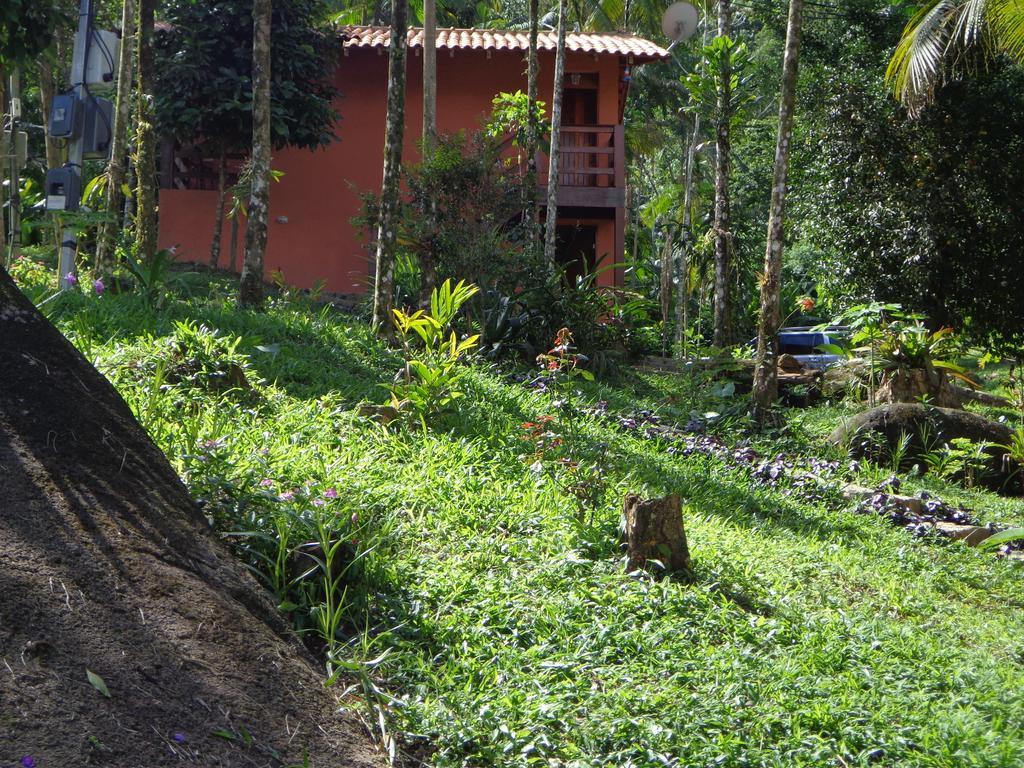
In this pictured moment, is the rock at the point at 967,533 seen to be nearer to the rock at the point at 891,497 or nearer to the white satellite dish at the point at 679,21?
the rock at the point at 891,497

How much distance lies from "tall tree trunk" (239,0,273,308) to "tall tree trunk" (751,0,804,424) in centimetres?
461

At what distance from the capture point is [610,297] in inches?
548

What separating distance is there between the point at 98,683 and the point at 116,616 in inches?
11.3

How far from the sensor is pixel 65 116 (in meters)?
8.19

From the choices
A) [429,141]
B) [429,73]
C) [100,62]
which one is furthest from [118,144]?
[429,73]

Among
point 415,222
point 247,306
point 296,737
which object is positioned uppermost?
point 415,222

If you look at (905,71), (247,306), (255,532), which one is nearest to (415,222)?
(247,306)

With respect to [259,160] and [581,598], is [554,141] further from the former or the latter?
[581,598]

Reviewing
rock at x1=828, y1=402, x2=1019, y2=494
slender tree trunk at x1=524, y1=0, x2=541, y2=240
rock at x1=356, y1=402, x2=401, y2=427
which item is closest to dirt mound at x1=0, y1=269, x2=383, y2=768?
rock at x1=356, y1=402, x2=401, y2=427

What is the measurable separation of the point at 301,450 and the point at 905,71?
9546 mm

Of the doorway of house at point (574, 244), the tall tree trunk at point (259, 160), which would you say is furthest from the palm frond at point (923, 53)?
the doorway of house at point (574, 244)

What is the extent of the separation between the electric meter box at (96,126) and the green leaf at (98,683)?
639cm

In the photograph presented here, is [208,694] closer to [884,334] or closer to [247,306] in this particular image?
[247,306]

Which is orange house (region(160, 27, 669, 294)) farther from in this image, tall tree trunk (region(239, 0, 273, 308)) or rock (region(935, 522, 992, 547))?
rock (region(935, 522, 992, 547))
